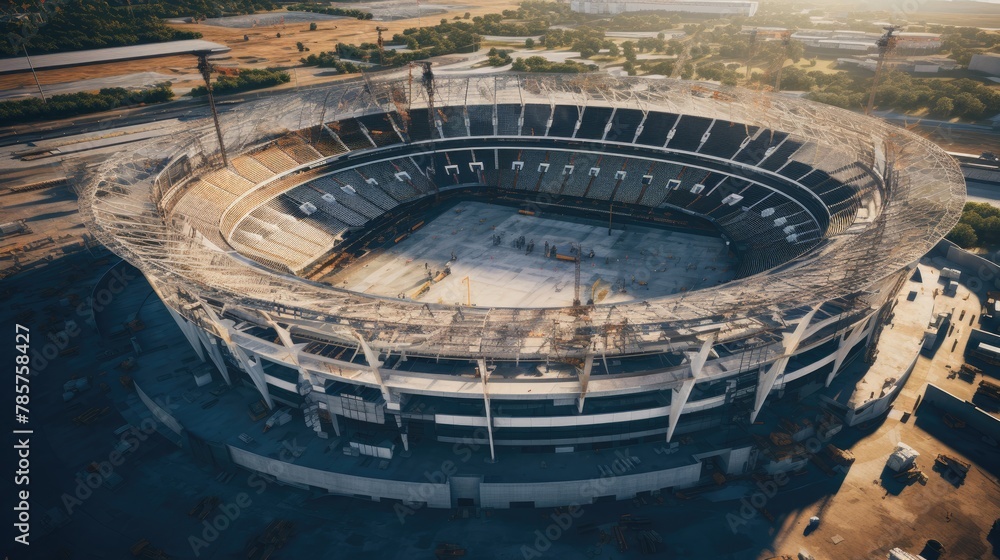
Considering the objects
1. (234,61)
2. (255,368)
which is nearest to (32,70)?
(234,61)

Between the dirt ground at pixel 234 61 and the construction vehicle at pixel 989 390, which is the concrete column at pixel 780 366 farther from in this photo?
the dirt ground at pixel 234 61

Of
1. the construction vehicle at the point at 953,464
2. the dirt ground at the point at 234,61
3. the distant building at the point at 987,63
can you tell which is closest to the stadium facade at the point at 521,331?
the construction vehicle at the point at 953,464

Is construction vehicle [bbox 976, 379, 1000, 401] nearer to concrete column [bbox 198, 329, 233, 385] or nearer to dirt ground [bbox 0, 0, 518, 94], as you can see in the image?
concrete column [bbox 198, 329, 233, 385]

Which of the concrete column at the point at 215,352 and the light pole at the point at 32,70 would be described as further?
the light pole at the point at 32,70

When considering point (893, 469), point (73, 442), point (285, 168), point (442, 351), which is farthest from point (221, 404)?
point (893, 469)

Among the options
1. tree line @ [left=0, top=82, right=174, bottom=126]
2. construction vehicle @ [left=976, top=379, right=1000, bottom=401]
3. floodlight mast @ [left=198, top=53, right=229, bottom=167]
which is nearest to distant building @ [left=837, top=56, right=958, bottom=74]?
construction vehicle @ [left=976, top=379, right=1000, bottom=401]

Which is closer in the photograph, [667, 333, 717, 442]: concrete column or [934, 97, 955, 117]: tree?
[667, 333, 717, 442]: concrete column

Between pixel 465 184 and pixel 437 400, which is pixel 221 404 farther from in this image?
pixel 465 184
